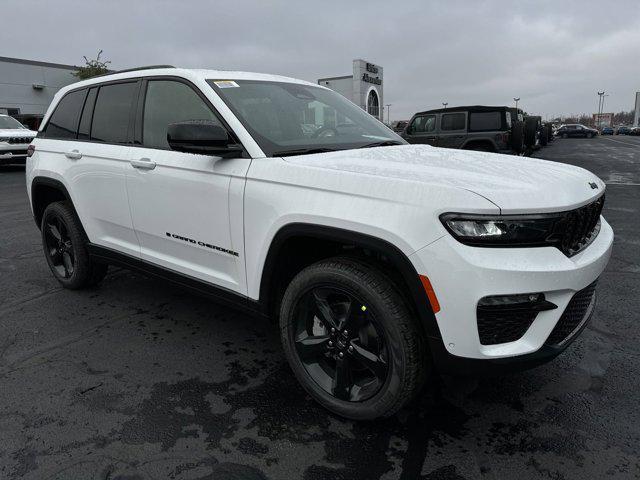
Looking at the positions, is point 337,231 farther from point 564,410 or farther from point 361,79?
point 361,79

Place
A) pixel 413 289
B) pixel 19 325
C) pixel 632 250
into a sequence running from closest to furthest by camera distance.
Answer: pixel 413 289 < pixel 19 325 < pixel 632 250

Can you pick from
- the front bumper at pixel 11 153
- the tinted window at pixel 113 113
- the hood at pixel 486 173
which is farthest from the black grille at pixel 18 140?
the hood at pixel 486 173

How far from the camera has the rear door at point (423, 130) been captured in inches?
540

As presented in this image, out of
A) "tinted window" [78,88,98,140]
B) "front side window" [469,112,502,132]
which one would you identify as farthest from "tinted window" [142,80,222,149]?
"front side window" [469,112,502,132]

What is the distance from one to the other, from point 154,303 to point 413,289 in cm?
265

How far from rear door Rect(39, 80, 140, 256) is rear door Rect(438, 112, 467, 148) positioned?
1086cm

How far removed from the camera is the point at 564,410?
8.20 feet

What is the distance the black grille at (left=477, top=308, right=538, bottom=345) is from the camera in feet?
6.37

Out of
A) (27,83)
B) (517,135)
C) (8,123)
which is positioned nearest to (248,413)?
(517,135)

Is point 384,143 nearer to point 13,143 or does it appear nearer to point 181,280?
point 181,280

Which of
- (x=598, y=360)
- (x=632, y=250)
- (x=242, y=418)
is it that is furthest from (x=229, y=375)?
(x=632, y=250)

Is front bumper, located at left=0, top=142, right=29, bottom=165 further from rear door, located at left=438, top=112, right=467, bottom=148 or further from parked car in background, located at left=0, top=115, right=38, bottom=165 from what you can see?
rear door, located at left=438, top=112, right=467, bottom=148

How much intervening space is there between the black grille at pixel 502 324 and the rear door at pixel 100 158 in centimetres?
243

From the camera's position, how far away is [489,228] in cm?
192
